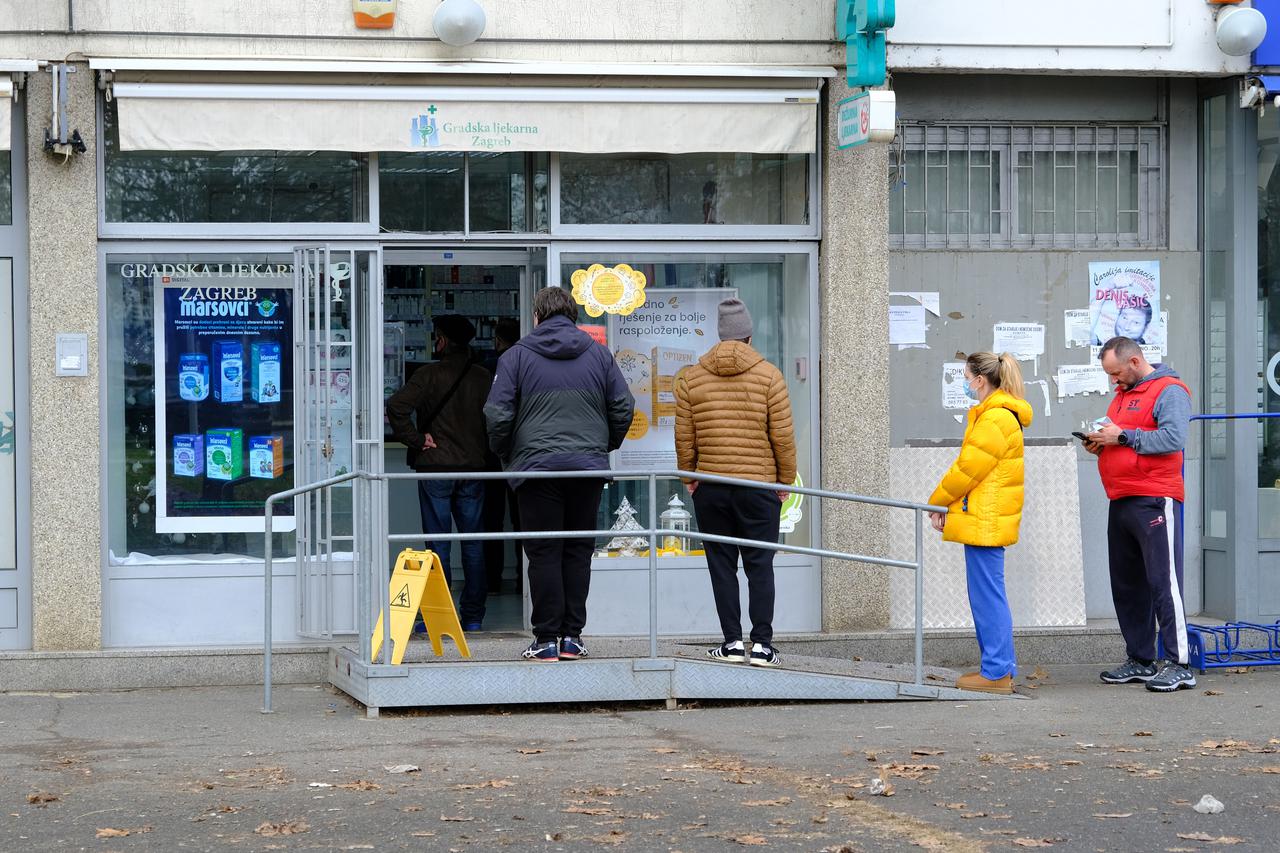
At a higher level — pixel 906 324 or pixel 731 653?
pixel 906 324

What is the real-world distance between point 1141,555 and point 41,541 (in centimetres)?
588

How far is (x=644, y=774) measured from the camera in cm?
695

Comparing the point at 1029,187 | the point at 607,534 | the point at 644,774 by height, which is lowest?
the point at 644,774

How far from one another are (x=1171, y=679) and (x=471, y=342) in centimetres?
529

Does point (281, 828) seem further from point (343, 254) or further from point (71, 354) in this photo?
point (343, 254)

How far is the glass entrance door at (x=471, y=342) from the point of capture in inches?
456

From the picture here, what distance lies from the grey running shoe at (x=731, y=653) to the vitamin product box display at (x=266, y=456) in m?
2.80

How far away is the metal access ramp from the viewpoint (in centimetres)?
841

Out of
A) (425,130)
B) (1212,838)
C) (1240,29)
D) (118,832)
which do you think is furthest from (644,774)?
(1240,29)

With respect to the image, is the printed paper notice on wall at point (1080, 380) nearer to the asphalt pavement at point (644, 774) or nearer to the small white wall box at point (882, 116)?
the small white wall box at point (882, 116)

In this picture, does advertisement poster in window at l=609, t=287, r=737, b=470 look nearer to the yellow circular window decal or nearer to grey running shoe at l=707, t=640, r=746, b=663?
Answer: the yellow circular window decal

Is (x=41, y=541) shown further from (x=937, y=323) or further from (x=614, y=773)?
(x=937, y=323)

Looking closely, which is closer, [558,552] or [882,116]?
[558,552]

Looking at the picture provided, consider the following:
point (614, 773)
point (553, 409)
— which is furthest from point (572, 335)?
point (614, 773)
